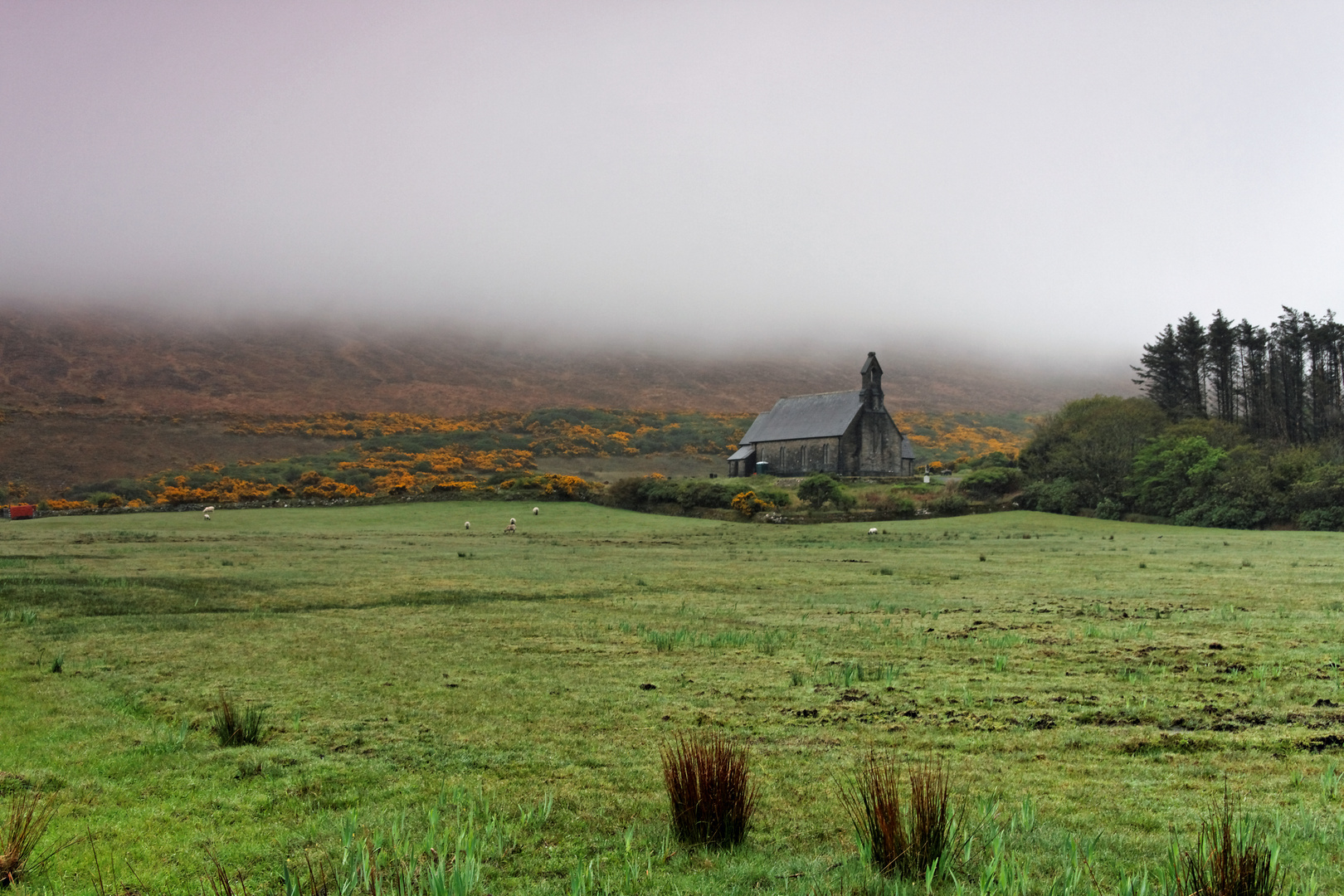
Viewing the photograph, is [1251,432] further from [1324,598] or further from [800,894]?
[800,894]

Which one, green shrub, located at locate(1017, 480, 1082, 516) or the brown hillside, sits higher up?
the brown hillside

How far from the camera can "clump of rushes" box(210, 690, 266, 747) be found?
29.9 ft

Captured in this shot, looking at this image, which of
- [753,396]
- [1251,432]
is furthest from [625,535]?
[753,396]

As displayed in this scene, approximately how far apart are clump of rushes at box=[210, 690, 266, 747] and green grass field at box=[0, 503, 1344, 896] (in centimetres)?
23

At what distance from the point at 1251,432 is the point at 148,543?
79.7 meters

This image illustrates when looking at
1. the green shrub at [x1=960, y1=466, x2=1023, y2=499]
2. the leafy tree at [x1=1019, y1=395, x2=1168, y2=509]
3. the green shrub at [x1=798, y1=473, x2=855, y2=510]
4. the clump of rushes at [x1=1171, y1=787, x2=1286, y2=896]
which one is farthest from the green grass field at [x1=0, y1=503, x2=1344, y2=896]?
the green shrub at [x1=960, y1=466, x2=1023, y2=499]

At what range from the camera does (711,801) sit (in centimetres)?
624

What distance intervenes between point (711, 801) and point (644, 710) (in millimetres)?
4234

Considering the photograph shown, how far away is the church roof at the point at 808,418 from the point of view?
86.1 m

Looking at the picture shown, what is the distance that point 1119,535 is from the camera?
41.2 m

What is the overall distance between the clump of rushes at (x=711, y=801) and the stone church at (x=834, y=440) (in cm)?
7792

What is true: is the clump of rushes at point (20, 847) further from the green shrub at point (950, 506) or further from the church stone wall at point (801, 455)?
the church stone wall at point (801, 455)

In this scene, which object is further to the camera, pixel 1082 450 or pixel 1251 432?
pixel 1251 432

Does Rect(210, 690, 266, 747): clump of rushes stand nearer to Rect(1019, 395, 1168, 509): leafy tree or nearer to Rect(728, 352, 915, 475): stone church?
Rect(1019, 395, 1168, 509): leafy tree
